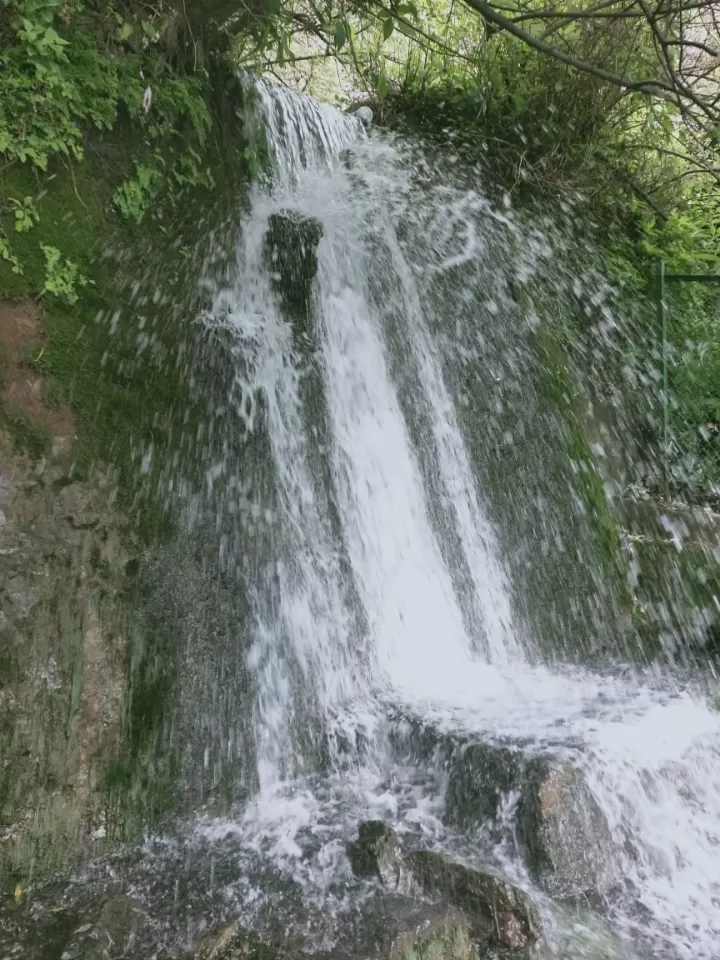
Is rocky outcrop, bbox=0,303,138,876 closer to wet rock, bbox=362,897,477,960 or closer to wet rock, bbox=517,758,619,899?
wet rock, bbox=362,897,477,960

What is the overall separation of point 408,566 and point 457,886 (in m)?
2.40

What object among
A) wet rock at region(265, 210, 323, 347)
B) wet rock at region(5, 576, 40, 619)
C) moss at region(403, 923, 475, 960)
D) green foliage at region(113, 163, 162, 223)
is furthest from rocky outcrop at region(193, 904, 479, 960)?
green foliage at region(113, 163, 162, 223)

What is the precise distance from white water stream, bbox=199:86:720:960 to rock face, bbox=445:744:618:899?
0.08m

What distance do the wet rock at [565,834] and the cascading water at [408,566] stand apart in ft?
0.22

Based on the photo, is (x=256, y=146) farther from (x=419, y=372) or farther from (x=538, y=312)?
(x=538, y=312)

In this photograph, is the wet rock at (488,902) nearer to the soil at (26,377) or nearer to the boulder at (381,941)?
the boulder at (381,941)

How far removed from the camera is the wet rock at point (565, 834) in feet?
9.12

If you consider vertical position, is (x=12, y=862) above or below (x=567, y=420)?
below

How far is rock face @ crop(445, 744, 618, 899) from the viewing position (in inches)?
110

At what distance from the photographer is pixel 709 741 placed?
3.52m

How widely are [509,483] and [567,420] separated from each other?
2.33 feet

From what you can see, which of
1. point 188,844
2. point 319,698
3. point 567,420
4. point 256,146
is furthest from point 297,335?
point 188,844

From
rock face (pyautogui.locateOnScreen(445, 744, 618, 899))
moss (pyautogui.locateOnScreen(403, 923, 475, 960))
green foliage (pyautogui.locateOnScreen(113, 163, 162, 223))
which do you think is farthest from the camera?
green foliage (pyautogui.locateOnScreen(113, 163, 162, 223))

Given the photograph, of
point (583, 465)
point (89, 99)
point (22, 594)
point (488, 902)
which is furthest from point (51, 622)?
point (583, 465)
